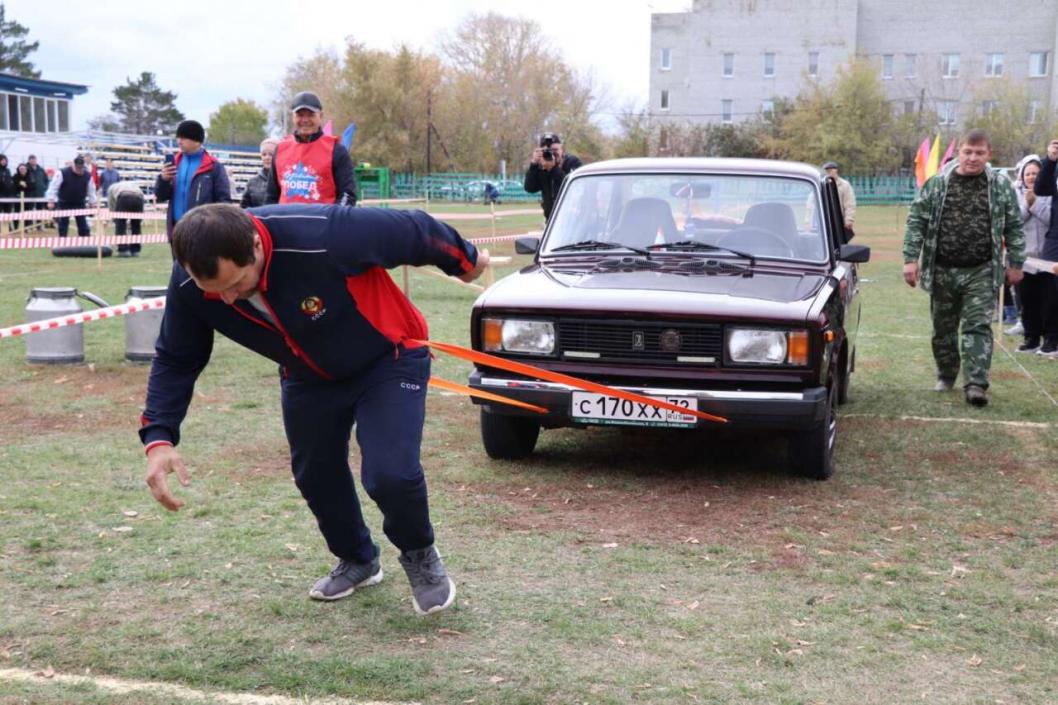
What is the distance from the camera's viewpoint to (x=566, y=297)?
6609 millimetres

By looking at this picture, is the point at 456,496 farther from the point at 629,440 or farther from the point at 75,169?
the point at 75,169

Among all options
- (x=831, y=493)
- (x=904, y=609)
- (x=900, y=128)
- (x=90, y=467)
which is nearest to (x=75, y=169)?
(x=90, y=467)

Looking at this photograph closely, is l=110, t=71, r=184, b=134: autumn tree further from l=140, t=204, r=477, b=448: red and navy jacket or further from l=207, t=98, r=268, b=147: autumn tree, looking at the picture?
l=140, t=204, r=477, b=448: red and navy jacket

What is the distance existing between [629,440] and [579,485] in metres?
1.28

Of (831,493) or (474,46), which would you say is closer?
(831,493)

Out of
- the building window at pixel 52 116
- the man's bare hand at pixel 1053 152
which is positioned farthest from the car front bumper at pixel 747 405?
the building window at pixel 52 116

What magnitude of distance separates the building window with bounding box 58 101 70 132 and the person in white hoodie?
5448 centimetres

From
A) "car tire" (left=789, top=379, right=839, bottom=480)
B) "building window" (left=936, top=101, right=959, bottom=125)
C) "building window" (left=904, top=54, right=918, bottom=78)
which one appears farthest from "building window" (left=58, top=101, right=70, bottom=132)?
"building window" (left=904, top=54, right=918, bottom=78)

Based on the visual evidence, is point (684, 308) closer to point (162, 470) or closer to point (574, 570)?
point (574, 570)

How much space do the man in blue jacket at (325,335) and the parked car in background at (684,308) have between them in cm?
203

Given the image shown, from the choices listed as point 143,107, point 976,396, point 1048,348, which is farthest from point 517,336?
point 143,107

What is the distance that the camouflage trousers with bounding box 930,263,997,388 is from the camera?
8.89 metres

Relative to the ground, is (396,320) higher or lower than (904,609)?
higher

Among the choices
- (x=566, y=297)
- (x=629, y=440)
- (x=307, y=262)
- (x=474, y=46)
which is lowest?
(x=629, y=440)
